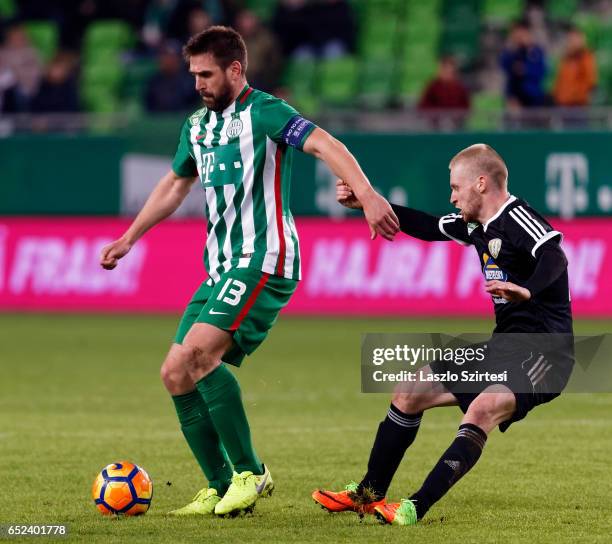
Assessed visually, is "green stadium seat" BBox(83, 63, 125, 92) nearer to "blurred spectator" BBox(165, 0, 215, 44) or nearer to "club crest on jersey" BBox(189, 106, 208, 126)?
"blurred spectator" BBox(165, 0, 215, 44)

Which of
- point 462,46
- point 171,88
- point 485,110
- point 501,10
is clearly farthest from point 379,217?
point 501,10

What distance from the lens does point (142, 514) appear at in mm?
6324

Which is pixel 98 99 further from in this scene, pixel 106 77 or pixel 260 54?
pixel 260 54

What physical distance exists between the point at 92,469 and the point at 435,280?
9.76 metres

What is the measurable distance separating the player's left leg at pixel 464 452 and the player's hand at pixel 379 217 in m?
0.80

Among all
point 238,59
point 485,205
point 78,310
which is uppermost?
point 238,59

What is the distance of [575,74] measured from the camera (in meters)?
17.5

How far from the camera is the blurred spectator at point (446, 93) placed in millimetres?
17719

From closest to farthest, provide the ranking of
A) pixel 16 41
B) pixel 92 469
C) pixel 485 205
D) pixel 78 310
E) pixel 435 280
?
pixel 485 205 → pixel 92 469 → pixel 435 280 → pixel 78 310 → pixel 16 41

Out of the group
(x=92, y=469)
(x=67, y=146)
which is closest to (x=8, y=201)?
(x=67, y=146)

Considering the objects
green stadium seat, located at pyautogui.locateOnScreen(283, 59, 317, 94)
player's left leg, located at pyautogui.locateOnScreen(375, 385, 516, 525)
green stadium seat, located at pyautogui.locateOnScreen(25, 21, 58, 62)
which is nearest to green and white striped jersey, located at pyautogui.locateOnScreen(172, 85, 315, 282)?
player's left leg, located at pyautogui.locateOnScreen(375, 385, 516, 525)

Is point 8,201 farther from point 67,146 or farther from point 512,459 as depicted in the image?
point 512,459

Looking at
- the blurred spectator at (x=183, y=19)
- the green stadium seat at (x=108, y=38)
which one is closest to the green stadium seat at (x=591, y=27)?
the blurred spectator at (x=183, y=19)

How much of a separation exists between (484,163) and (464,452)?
1.24m
